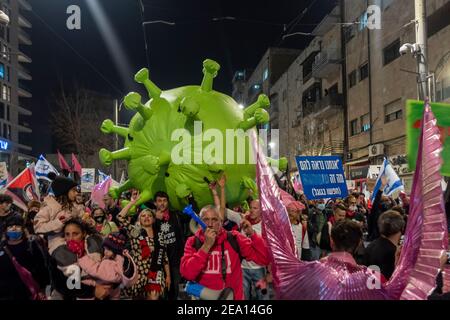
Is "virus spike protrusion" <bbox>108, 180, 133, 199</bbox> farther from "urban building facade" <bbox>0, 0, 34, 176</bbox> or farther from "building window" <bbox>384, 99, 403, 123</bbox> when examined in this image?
"urban building facade" <bbox>0, 0, 34, 176</bbox>

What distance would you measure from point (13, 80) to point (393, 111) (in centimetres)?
5281

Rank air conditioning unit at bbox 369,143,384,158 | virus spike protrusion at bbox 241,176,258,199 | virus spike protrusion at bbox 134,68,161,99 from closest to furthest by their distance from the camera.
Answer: virus spike protrusion at bbox 241,176,258,199 < virus spike protrusion at bbox 134,68,161,99 < air conditioning unit at bbox 369,143,384,158

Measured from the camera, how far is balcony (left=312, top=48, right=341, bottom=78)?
3105 centimetres

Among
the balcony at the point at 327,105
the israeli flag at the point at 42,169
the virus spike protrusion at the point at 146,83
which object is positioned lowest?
the israeli flag at the point at 42,169

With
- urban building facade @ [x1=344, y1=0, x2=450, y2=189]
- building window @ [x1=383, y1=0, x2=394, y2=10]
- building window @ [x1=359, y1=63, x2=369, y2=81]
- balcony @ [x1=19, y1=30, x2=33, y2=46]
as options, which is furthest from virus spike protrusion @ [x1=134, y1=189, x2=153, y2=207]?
balcony @ [x1=19, y1=30, x2=33, y2=46]

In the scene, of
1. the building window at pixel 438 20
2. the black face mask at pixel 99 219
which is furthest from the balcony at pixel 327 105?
the black face mask at pixel 99 219

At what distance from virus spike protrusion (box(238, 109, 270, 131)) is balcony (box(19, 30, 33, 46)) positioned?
63197mm

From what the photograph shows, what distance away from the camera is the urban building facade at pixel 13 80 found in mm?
57719

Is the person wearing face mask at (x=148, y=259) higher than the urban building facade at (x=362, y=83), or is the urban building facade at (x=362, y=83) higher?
the urban building facade at (x=362, y=83)

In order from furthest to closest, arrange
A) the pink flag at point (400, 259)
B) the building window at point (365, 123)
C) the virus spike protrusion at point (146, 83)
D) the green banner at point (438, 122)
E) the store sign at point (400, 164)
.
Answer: the building window at point (365, 123) < the store sign at point (400, 164) < the virus spike protrusion at point (146, 83) < the green banner at point (438, 122) < the pink flag at point (400, 259)

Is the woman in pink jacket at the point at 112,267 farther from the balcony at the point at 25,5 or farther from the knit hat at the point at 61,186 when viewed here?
the balcony at the point at 25,5

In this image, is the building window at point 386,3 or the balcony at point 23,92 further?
the balcony at point 23,92

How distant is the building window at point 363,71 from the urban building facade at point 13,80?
41286mm
